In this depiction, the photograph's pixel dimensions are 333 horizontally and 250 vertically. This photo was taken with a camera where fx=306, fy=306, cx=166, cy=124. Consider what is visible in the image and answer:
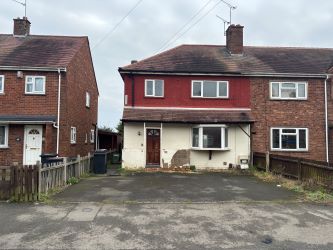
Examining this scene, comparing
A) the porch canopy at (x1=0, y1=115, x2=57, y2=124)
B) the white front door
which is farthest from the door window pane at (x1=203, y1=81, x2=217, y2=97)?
the white front door

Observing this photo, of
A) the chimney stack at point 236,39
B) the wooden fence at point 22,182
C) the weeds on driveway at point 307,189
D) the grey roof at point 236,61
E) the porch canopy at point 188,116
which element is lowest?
the weeds on driveway at point 307,189

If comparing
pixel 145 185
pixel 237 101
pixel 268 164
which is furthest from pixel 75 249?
pixel 237 101

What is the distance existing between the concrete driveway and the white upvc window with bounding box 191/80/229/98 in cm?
700

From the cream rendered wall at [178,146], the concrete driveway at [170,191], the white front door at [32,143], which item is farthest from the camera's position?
the cream rendered wall at [178,146]

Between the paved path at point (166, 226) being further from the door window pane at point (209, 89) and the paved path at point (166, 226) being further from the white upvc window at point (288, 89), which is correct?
the white upvc window at point (288, 89)

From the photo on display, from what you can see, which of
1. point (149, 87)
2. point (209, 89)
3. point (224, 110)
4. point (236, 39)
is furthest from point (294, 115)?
point (149, 87)

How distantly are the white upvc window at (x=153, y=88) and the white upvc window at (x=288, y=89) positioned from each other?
22.9 feet

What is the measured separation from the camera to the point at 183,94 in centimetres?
1894

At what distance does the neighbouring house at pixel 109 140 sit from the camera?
2958 cm

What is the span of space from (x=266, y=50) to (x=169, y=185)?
49.2 feet

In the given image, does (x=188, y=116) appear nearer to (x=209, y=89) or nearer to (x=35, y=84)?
(x=209, y=89)

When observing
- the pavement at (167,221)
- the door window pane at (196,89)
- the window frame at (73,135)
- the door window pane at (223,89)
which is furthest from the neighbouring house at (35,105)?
the door window pane at (223,89)

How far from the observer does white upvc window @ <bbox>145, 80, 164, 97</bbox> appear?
18.8 meters

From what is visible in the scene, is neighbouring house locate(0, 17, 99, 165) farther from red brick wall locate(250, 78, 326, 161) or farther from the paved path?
red brick wall locate(250, 78, 326, 161)
